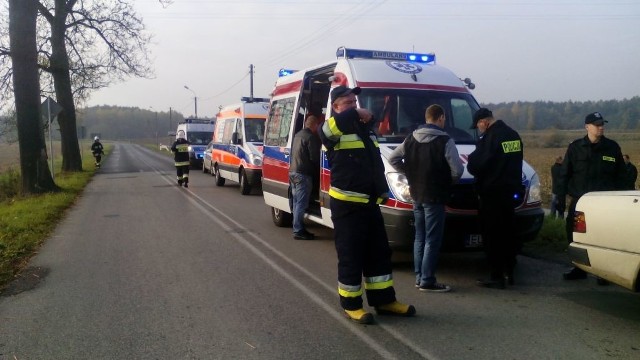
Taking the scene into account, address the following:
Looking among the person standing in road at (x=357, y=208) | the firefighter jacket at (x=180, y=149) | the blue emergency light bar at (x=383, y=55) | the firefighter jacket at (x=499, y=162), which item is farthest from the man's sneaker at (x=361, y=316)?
the firefighter jacket at (x=180, y=149)

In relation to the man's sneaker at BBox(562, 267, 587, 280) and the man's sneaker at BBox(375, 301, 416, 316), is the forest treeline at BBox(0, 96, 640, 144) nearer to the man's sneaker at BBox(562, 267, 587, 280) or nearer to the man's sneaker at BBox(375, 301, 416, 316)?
the man's sneaker at BBox(562, 267, 587, 280)

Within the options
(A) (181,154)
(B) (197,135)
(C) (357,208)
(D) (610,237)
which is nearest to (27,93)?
(A) (181,154)

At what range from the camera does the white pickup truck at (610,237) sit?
4656 millimetres

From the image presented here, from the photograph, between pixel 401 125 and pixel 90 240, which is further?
pixel 90 240

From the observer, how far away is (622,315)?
535 centimetres

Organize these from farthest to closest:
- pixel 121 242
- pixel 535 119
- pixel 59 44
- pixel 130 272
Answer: pixel 535 119 < pixel 59 44 < pixel 121 242 < pixel 130 272

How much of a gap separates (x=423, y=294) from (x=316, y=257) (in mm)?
2216

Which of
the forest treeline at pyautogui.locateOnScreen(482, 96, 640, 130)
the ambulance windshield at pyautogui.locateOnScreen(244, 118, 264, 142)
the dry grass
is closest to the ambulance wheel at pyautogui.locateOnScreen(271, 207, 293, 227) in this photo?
the ambulance windshield at pyautogui.locateOnScreen(244, 118, 264, 142)

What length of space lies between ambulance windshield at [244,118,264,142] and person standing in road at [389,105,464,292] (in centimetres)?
1074

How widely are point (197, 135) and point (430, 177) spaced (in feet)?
86.6

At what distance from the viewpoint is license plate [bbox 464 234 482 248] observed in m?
6.51

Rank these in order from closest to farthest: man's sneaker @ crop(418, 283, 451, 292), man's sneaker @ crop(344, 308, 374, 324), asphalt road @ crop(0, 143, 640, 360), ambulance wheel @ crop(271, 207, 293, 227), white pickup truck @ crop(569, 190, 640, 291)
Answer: asphalt road @ crop(0, 143, 640, 360) < white pickup truck @ crop(569, 190, 640, 291) < man's sneaker @ crop(344, 308, 374, 324) < man's sneaker @ crop(418, 283, 451, 292) < ambulance wheel @ crop(271, 207, 293, 227)

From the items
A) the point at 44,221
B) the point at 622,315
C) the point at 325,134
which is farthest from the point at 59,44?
the point at 622,315

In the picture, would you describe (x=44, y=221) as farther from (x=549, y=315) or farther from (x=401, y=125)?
(x=549, y=315)
